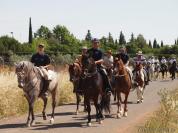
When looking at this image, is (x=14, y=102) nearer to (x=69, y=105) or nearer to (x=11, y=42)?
(x=69, y=105)

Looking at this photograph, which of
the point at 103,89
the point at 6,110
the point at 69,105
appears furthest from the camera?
the point at 69,105

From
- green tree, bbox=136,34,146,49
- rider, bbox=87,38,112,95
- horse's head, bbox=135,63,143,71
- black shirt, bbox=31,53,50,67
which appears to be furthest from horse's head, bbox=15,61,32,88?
green tree, bbox=136,34,146,49

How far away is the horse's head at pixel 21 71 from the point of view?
16.1 m

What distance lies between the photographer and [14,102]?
20734 mm

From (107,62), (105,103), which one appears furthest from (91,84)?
(107,62)

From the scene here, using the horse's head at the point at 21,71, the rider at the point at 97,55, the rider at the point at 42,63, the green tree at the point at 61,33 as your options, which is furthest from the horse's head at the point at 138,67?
the green tree at the point at 61,33

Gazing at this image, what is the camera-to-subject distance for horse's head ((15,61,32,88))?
16062mm

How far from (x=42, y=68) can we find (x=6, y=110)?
339cm

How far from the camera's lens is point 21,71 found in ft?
53.0

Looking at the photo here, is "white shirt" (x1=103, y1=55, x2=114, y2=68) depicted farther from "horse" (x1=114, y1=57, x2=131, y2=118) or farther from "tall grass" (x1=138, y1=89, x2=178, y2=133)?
"tall grass" (x1=138, y1=89, x2=178, y2=133)

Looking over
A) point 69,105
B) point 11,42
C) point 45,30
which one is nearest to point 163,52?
point 45,30

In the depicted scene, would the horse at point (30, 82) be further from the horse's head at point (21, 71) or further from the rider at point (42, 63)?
the rider at point (42, 63)

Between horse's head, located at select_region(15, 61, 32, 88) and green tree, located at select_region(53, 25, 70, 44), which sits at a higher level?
green tree, located at select_region(53, 25, 70, 44)

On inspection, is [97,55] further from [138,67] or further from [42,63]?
[138,67]
